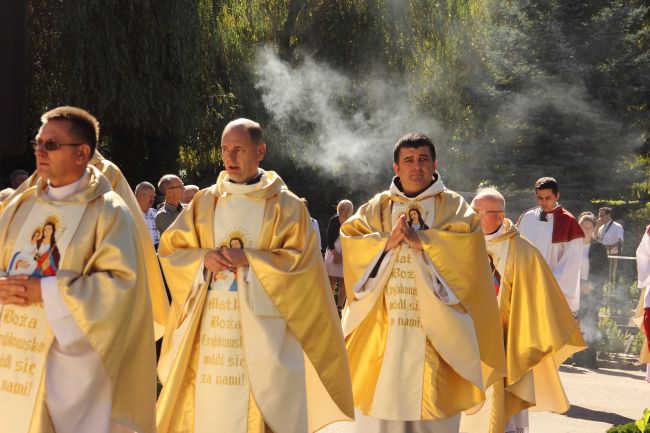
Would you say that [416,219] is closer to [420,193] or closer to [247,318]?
[420,193]

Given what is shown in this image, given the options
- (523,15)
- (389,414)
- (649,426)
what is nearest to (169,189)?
(389,414)

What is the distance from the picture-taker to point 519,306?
28.1 feet

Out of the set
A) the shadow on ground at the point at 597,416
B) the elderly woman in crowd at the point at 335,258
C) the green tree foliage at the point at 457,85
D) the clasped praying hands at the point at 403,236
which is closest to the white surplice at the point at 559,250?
the shadow on ground at the point at 597,416

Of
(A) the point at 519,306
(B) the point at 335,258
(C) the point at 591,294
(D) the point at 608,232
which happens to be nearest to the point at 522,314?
(A) the point at 519,306

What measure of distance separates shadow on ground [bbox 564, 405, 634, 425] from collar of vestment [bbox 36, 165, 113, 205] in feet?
20.8

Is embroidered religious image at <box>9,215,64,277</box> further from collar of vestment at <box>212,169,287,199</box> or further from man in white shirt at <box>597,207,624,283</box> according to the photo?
man in white shirt at <box>597,207,624,283</box>

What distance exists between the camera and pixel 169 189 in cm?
1124

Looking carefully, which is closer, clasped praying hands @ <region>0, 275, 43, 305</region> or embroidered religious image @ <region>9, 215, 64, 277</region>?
clasped praying hands @ <region>0, 275, 43, 305</region>

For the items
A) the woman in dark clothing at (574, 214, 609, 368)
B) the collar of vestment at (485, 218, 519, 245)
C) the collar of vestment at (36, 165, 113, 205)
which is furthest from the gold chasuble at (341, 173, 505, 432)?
the woman in dark clothing at (574, 214, 609, 368)

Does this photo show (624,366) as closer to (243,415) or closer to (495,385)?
(495,385)

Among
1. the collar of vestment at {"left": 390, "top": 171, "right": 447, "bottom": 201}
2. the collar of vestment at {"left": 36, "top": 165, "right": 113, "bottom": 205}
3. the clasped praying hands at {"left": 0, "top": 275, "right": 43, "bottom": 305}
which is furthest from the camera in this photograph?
the collar of vestment at {"left": 390, "top": 171, "right": 447, "bottom": 201}

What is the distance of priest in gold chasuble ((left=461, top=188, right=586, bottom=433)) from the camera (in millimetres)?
8414

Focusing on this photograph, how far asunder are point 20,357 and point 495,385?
3976mm

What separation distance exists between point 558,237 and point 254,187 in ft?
18.7
